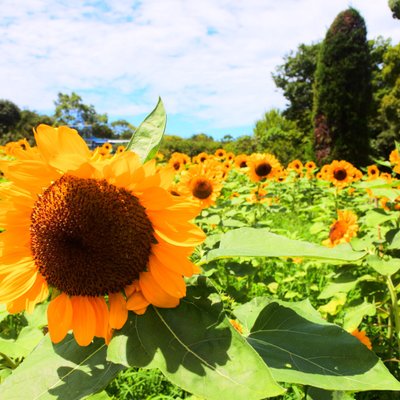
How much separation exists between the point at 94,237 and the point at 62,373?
0.22m

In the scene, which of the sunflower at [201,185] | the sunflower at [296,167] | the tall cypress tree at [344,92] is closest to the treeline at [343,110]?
the tall cypress tree at [344,92]

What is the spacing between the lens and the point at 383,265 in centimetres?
163

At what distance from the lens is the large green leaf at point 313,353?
2.07 ft

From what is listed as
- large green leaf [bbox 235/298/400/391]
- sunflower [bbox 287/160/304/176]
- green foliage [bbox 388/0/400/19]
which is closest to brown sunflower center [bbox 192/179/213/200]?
large green leaf [bbox 235/298/400/391]

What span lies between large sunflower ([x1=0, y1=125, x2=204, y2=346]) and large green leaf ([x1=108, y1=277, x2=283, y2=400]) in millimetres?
29

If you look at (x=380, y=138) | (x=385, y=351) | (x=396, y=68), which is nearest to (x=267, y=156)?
(x=385, y=351)

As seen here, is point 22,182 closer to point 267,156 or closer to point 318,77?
point 267,156

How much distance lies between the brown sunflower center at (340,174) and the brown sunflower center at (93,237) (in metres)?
4.73

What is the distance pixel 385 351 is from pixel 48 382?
2.11m

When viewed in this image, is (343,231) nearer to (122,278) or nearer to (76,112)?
(122,278)

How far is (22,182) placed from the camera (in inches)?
27.0

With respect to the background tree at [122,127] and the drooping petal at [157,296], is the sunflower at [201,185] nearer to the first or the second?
the drooping petal at [157,296]

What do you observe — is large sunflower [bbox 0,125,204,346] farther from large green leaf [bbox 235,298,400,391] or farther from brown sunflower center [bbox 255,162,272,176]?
brown sunflower center [bbox 255,162,272,176]

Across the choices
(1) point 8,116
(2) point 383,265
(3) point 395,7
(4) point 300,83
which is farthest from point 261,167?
(1) point 8,116
